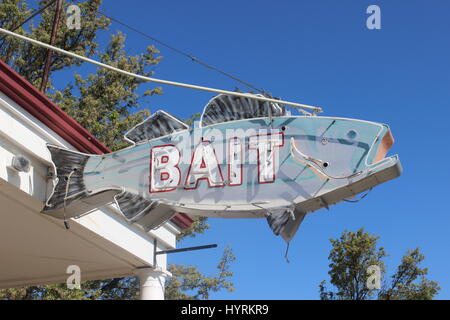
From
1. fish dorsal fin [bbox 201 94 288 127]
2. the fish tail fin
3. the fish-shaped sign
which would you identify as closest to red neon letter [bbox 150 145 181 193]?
the fish-shaped sign

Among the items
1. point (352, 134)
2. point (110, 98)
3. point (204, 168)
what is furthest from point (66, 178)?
point (110, 98)

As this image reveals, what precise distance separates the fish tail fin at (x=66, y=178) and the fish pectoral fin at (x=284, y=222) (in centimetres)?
209

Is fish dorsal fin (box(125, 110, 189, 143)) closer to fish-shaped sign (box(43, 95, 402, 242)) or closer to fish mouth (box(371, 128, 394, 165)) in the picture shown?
fish-shaped sign (box(43, 95, 402, 242))

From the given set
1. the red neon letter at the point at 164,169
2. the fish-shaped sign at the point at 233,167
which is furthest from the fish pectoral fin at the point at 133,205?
the red neon letter at the point at 164,169

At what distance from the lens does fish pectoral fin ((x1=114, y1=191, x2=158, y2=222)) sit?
20.2ft

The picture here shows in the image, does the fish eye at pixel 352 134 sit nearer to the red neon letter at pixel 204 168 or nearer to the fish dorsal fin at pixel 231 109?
the fish dorsal fin at pixel 231 109

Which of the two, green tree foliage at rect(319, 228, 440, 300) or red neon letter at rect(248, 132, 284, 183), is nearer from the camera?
red neon letter at rect(248, 132, 284, 183)

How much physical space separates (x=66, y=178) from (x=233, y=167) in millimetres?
1905

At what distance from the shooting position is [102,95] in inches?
812

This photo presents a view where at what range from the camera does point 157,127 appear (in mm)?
6555

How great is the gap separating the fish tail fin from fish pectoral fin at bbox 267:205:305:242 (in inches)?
82.1

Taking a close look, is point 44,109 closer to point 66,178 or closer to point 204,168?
point 66,178

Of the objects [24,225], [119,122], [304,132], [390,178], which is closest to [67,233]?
[24,225]
